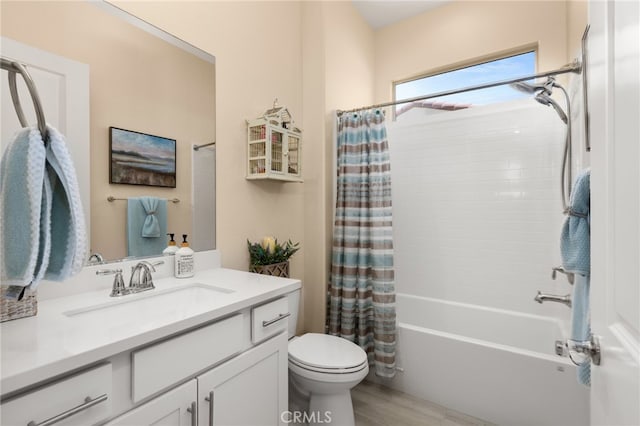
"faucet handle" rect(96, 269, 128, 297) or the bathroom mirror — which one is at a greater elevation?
the bathroom mirror

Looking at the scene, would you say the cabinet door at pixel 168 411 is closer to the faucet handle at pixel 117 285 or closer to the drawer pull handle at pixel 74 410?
the drawer pull handle at pixel 74 410

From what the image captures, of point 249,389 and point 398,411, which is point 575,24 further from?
point 249,389

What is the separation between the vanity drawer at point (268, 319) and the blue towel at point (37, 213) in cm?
62

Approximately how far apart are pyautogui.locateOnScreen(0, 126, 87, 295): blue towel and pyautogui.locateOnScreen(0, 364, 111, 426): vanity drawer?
8.4 inches

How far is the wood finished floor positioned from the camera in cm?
177

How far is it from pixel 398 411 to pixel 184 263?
59.6 inches

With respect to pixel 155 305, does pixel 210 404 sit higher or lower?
lower

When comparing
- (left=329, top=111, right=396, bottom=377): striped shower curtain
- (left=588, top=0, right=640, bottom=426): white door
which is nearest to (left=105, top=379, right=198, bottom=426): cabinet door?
(left=588, top=0, right=640, bottom=426): white door

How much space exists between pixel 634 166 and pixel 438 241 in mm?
2081

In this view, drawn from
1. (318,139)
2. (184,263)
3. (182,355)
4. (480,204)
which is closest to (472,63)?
(480,204)

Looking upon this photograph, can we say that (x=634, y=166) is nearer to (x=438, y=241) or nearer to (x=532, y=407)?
(x=532, y=407)

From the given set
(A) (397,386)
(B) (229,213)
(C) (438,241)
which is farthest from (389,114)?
(A) (397,386)

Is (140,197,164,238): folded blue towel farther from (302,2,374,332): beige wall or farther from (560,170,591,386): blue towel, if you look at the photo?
(560,170,591,386): blue towel

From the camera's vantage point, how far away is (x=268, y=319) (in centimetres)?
121
